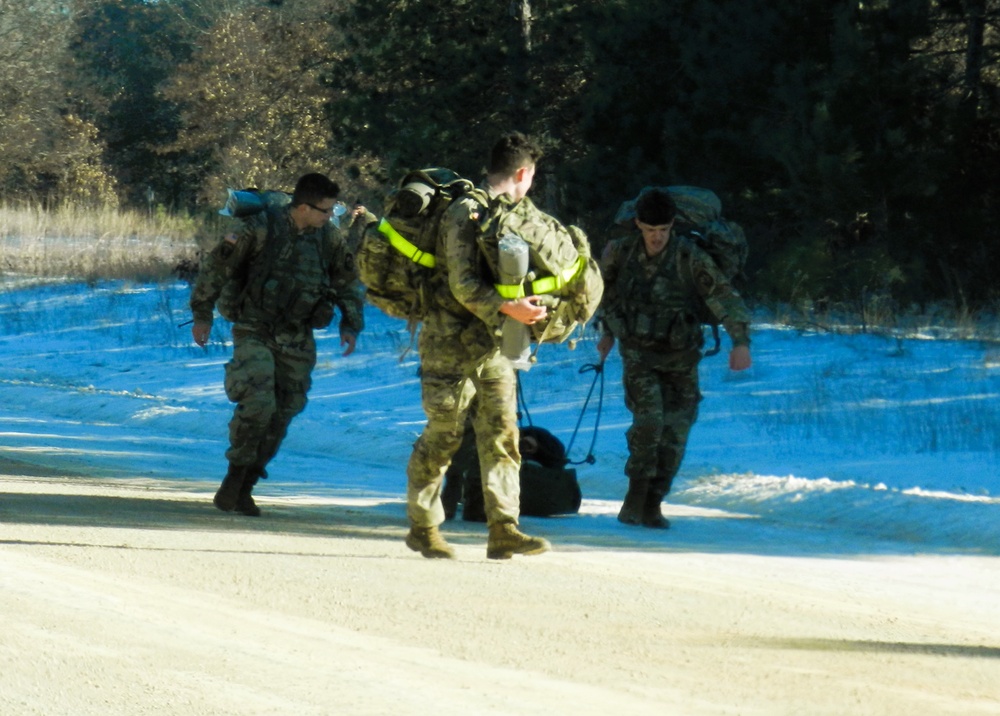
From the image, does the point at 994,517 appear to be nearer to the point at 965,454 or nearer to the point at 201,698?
the point at 965,454

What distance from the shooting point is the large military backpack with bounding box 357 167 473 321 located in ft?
23.4

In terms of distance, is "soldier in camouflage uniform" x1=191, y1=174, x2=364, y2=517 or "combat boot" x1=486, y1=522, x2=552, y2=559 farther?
"soldier in camouflage uniform" x1=191, y1=174, x2=364, y2=517

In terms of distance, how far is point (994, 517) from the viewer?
350 inches

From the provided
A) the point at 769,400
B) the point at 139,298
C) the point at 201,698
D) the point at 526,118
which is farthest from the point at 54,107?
the point at 201,698

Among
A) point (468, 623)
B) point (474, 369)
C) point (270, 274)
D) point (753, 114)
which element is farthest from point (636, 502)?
point (753, 114)

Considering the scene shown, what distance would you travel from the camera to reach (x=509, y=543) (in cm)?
756

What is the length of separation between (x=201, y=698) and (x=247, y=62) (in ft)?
109

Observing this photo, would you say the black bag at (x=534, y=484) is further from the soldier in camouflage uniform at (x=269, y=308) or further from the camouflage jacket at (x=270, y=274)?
the camouflage jacket at (x=270, y=274)

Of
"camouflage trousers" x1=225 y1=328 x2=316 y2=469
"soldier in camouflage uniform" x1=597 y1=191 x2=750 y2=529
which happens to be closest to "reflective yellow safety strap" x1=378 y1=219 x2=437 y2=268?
"soldier in camouflage uniform" x1=597 y1=191 x2=750 y2=529

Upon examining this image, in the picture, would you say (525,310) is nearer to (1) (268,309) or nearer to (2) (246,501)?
(1) (268,309)

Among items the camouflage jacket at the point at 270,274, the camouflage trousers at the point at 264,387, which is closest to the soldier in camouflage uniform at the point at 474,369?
the camouflage trousers at the point at 264,387

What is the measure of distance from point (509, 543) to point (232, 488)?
86.5 inches

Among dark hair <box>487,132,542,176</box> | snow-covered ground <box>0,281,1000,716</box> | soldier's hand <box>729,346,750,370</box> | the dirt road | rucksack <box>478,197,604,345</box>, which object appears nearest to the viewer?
the dirt road

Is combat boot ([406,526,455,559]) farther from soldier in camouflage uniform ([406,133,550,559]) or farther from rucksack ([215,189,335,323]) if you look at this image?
rucksack ([215,189,335,323])
